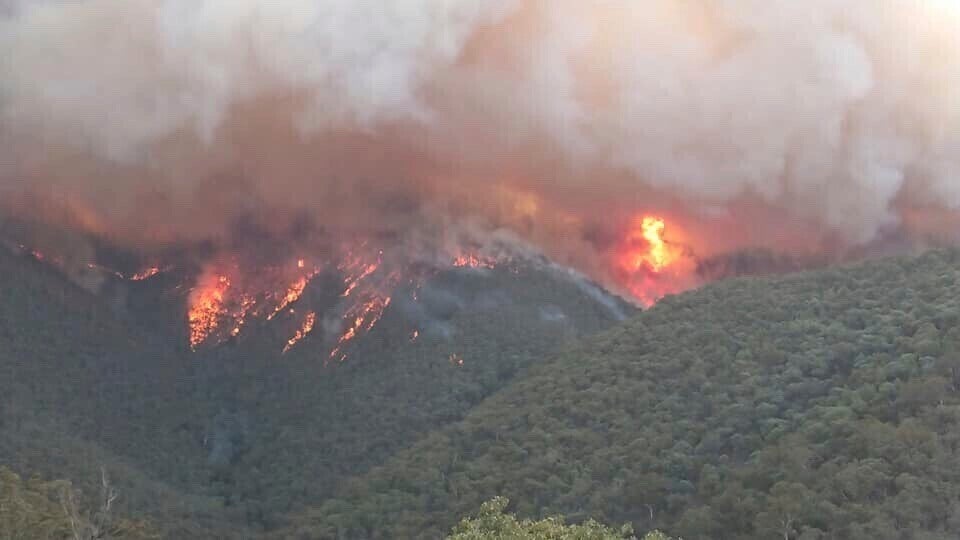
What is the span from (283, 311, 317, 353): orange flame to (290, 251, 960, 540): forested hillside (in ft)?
193

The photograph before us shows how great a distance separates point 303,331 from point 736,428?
319 feet

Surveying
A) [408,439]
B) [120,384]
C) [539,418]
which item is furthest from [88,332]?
[539,418]

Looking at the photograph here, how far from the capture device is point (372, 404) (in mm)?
117625

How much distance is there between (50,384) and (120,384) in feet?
44.6

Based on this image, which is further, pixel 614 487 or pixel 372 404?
pixel 372 404

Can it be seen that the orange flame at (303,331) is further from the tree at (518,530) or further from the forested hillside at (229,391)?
the tree at (518,530)

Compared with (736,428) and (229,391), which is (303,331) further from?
(736,428)

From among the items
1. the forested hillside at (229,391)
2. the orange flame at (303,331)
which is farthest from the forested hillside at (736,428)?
the orange flame at (303,331)

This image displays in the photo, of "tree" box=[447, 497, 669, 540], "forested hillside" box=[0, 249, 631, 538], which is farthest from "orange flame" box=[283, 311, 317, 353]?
"tree" box=[447, 497, 669, 540]

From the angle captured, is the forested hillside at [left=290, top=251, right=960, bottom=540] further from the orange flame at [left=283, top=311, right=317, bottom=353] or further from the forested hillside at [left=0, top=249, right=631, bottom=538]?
the orange flame at [left=283, top=311, right=317, bottom=353]

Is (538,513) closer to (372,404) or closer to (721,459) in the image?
(721,459)

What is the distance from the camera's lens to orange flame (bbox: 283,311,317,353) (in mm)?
151875

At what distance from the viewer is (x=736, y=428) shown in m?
65.0

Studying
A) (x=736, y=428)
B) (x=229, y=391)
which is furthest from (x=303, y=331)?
(x=736, y=428)
